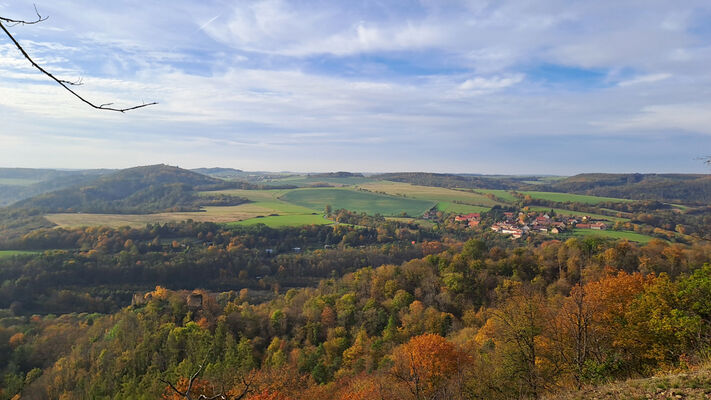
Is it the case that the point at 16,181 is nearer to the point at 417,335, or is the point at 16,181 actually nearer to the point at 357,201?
the point at 357,201

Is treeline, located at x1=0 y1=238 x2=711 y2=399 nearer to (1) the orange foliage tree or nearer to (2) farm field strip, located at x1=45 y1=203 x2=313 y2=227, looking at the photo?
(1) the orange foliage tree

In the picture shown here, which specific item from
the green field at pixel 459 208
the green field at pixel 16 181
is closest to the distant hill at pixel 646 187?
the green field at pixel 459 208

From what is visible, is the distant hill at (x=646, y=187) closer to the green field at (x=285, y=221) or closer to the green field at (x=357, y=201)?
the green field at (x=357, y=201)

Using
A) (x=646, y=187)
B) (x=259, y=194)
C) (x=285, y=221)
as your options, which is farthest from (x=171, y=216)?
(x=646, y=187)

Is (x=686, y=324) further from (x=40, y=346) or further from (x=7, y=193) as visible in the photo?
(x=7, y=193)

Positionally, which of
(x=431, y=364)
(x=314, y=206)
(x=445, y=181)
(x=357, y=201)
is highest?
(x=445, y=181)

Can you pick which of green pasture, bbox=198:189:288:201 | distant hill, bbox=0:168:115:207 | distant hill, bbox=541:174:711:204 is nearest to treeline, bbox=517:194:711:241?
distant hill, bbox=541:174:711:204
